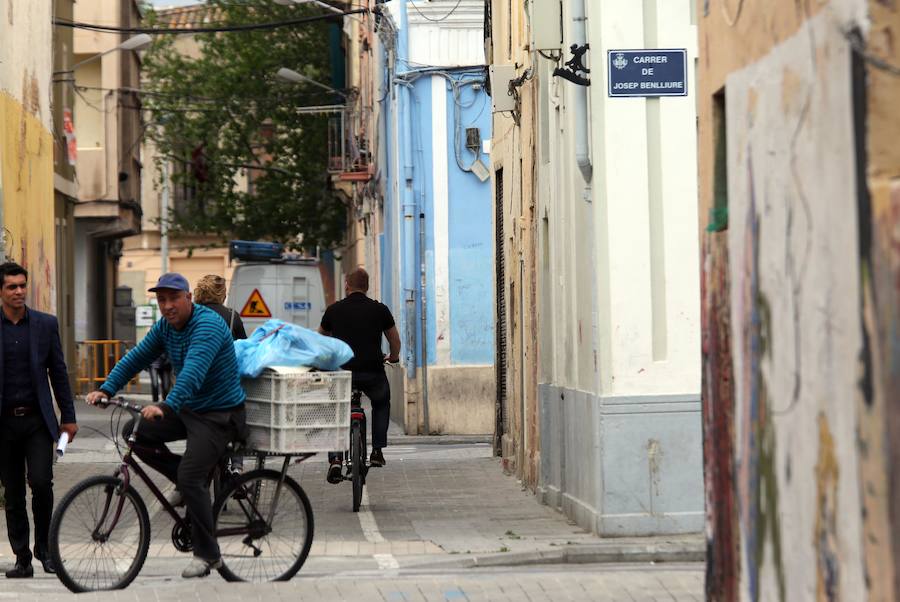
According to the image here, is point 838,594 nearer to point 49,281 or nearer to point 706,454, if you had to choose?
point 706,454

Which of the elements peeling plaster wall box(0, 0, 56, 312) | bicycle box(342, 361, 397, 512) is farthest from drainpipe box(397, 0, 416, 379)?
bicycle box(342, 361, 397, 512)

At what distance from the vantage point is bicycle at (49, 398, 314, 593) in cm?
968

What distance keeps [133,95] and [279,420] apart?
31.4 metres

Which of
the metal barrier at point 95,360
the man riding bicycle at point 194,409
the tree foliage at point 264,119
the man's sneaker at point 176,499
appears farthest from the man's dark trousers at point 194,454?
the tree foliage at point 264,119

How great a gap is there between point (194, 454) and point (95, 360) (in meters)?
28.5

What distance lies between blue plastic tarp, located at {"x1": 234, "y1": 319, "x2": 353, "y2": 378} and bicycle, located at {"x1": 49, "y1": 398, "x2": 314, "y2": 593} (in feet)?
1.63

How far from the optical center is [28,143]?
19.1m

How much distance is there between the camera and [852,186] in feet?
18.5

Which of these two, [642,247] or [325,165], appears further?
[325,165]

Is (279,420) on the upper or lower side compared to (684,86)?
lower

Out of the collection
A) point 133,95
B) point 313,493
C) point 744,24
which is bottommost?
point 313,493

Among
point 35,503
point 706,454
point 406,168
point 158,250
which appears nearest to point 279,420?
point 35,503

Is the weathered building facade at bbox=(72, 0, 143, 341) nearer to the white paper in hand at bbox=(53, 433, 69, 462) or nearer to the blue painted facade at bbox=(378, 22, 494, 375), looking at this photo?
the blue painted facade at bbox=(378, 22, 494, 375)

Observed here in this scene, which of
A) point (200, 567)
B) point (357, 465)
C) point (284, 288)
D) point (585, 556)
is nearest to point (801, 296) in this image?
point (200, 567)
